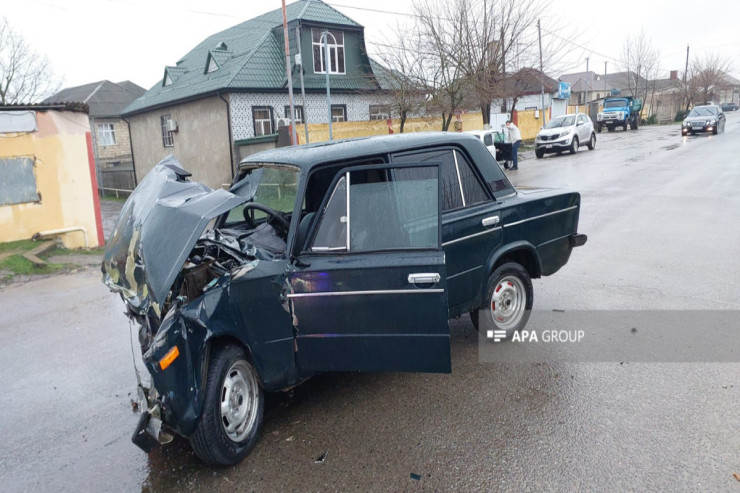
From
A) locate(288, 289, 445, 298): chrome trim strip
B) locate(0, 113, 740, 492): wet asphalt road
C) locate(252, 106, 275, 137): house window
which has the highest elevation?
locate(252, 106, 275, 137): house window

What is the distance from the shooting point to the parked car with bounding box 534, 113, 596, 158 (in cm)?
2430

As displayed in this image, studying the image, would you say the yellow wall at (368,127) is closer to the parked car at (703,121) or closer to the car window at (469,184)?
the parked car at (703,121)

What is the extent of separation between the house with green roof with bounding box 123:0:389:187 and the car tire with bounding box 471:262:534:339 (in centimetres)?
1683

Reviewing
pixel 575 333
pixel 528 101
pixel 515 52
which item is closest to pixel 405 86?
pixel 515 52

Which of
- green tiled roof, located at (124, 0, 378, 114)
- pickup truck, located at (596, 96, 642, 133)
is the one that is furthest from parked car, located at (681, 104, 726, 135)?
green tiled roof, located at (124, 0, 378, 114)

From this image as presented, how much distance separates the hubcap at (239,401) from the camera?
3406 millimetres

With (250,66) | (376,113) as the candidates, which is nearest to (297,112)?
(250,66)

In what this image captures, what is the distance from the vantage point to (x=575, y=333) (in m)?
5.19

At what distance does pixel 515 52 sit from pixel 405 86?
705 cm

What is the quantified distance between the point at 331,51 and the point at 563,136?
452 inches

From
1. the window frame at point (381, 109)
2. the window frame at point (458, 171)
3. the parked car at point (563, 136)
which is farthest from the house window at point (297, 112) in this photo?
the window frame at point (458, 171)

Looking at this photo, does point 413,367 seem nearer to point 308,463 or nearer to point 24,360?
point 308,463

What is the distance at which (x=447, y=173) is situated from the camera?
4641 mm

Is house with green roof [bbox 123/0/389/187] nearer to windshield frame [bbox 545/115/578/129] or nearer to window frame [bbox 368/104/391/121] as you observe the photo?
window frame [bbox 368/104/391/121]
